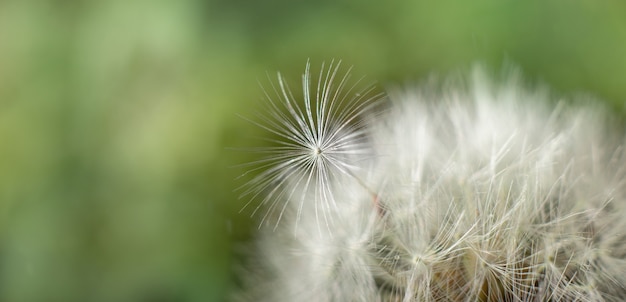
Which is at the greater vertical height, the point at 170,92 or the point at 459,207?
the point at 170,92

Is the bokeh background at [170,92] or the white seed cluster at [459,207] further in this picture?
the bokeh background at [170,92]

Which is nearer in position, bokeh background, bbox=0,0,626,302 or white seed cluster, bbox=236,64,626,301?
white seed cluster, bbox=236,64,626,301

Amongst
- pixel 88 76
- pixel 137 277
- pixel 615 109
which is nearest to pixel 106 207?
pixel 137 277

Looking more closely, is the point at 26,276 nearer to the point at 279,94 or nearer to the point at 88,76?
the point at 88,76

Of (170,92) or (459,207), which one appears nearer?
(459,207)
